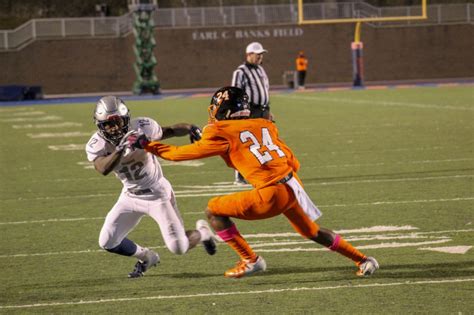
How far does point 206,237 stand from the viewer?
725cm

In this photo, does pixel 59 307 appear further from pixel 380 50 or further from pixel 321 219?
pixel 380 50

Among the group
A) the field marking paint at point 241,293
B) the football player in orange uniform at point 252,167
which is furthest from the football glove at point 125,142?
the field marking paint at point 241,293

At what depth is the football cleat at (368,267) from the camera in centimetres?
674

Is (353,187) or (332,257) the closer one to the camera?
(332,257)

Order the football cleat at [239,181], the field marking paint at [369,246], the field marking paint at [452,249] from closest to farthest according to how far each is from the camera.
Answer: the field marking paint at [452,249] < the field marking paint at [369,246] < the football cleat at [239,181]

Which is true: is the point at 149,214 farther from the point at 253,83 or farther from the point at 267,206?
the point at 253,83

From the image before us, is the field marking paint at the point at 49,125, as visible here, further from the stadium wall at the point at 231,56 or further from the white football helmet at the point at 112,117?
the stadium wall at the point at 231,56

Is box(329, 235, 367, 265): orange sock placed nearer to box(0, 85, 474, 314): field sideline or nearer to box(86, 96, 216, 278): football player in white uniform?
box(0, 85, 474, 314): field sideline

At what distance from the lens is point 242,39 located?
45.5 meters

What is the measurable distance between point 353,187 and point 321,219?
6.78ft

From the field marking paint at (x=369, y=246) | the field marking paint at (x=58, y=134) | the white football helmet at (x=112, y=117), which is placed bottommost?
the field marking paint at (x=58, y=134)

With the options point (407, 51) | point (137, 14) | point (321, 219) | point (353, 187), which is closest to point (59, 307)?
point (321, 219)

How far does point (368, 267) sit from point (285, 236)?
1.84 meters

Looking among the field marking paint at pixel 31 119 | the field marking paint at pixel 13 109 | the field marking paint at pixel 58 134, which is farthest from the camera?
the field marking paint at pixel 13 109
